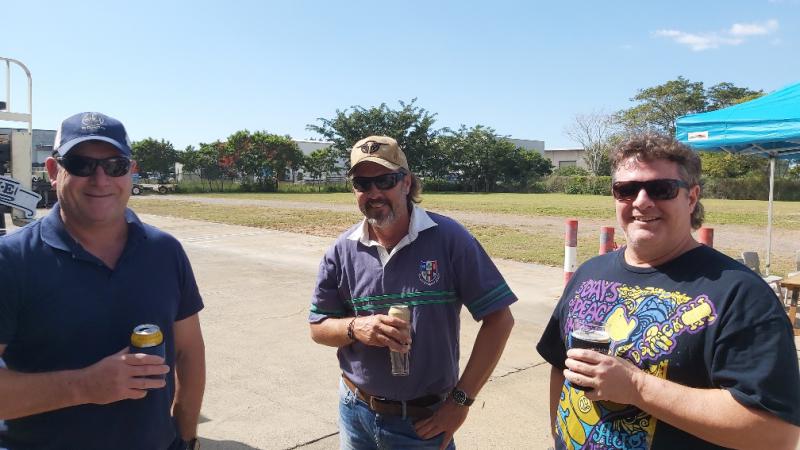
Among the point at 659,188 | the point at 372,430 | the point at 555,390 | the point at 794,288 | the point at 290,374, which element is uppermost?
the point at 659,188

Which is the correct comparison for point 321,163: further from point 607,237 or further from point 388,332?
point 388,332

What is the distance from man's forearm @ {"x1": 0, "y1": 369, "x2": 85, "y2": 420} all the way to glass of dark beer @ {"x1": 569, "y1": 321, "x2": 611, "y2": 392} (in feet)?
5.12

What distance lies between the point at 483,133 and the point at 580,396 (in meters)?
61.1

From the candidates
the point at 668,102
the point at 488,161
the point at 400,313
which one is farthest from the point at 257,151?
the point at 400,313

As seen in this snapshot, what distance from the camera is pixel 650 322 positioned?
187 cm

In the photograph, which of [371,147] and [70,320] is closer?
[70,320]

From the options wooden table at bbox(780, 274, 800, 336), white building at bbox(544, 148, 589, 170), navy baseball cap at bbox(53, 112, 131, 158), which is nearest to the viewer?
navy baseball cap at bbox(53, 112, 131, 158)

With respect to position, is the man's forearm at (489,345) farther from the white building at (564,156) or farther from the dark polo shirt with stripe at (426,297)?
the white building at (564,156)

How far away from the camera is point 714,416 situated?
5.48 feet

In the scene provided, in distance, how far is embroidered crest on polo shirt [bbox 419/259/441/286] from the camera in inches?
95.3

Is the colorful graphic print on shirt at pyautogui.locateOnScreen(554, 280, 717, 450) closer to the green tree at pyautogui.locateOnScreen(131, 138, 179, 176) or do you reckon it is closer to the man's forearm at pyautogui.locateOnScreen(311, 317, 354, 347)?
the man's forearm at pyautogui.locateOnScreen(311, 317, 354, 347)

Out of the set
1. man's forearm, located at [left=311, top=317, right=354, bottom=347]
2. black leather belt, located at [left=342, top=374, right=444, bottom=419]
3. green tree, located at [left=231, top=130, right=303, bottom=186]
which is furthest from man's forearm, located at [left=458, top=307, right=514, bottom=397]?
green tree, located at [left=231, top=130, right=303, bottom=186]

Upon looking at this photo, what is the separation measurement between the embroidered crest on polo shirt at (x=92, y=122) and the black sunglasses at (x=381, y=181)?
1031 millimetres

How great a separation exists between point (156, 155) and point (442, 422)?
5387 cm
